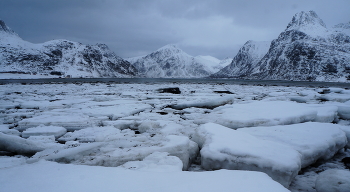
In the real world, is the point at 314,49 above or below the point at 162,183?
above

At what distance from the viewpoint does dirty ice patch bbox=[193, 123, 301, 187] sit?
8.46 feet

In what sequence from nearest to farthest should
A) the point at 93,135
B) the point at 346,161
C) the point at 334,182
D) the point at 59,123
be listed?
the point at 334,182, the point at 346,161, the point at 93,135, the point at 59,123

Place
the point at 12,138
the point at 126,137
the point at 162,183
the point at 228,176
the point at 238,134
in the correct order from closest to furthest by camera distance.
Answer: the point at 162,183, the point at 228,176, the point at 12,138, the point at 238,134, the point at 126,137

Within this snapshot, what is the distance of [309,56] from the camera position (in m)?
111

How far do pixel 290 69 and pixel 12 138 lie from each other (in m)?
134

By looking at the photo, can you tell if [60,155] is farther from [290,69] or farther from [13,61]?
[13,61]

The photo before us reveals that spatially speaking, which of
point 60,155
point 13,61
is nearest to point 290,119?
point 60,155

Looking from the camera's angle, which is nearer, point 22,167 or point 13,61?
point 22,167

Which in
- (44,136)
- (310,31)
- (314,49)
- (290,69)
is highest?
(310,31)

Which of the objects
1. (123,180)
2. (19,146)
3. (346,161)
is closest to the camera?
(123,180)

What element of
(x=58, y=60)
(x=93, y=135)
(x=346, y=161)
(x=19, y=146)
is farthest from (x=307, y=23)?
(x=58, y=60)

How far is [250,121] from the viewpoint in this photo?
5.03 metres

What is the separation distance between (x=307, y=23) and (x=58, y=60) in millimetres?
209892

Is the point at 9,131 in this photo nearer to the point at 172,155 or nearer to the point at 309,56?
the point at 172,155
